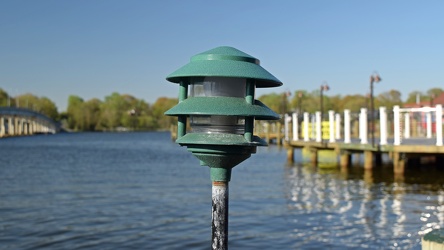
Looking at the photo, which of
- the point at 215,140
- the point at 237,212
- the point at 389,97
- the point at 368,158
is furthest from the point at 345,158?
the point at 389,97

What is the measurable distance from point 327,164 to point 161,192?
53.2 ft

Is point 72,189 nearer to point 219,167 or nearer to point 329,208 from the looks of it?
point 329,208

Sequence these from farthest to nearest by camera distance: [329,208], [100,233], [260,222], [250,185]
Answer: [250,185]
[329,208]
[260,222]
[100,233]

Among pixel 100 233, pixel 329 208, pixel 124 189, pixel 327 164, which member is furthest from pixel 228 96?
pixel 327 164

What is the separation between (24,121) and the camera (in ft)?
578

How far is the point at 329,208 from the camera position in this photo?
17703 millimetres

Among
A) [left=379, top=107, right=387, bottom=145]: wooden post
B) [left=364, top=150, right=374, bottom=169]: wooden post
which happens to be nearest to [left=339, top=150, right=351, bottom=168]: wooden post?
[left=364, top=150, right=374, bottom=169]: wooden post

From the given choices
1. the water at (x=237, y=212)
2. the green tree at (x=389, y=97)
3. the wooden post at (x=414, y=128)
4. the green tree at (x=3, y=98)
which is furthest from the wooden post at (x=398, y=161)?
the green tree at (x=3, y=98)

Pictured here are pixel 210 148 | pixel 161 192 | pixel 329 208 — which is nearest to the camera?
pixel 210 148

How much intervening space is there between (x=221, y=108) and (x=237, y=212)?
1353 cm

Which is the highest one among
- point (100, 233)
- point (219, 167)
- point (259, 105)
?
point (259, 105)

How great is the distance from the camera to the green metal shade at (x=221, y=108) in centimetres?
384

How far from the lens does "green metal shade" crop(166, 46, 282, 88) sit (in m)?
3.86

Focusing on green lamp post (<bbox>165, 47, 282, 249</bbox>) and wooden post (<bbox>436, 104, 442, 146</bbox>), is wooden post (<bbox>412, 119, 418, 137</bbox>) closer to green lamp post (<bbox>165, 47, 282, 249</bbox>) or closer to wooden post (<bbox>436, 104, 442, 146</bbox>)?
wooden post (<bbox>436, 104, 442, 146</bbox>)
